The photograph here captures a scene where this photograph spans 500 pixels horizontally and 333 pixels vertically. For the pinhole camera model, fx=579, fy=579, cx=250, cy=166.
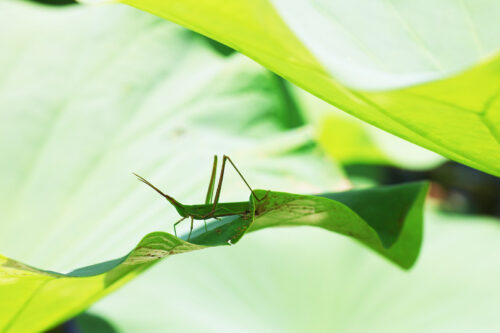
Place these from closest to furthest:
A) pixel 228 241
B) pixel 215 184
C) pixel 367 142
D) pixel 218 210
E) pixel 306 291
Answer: pixel 228 241, pixel 218 210, pixel 215 184, pixel 306 291, pixel 367 142

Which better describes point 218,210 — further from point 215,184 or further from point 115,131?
point 115,131

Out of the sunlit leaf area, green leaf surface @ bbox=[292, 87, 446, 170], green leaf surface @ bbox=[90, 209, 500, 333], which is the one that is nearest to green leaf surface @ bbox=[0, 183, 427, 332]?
the sunlit leaf area

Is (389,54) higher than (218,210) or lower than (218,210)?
higher

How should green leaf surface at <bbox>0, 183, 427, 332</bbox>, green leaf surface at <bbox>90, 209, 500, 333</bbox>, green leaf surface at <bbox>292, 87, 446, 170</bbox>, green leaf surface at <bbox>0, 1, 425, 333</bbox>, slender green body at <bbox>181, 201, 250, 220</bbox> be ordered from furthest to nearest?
green leaf surface at <bbox>292, 87, 446, 170</bbox>
green leaf surface at <bbox>90, 209, 500, 333</bbox>
green leaf surface at <bbox>0, 1, 425, 333</bbox>
slender green body at <bbox>181, 201, 250, 220</bbox>
green leaf surface at <bbox>0, 183, 427, 332</bbox>

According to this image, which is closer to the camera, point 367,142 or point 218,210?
point 218,210

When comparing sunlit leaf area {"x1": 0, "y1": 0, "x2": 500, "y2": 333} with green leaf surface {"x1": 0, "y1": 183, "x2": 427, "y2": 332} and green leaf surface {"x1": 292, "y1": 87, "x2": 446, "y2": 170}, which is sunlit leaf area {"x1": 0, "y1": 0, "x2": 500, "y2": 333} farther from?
green leaf surface {"x1": 292, "y1": 87, "x2": 446, "y2": 170}

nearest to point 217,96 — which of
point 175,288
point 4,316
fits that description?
point 175,288

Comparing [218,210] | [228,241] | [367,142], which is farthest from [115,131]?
[367,142]
